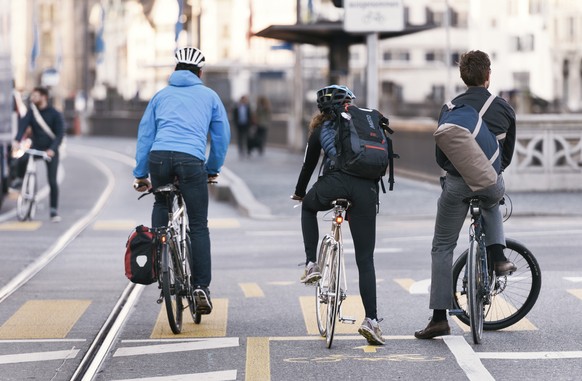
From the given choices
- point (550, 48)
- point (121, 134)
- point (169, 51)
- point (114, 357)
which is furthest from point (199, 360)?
point (169, 51)

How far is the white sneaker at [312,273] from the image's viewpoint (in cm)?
Result: 888

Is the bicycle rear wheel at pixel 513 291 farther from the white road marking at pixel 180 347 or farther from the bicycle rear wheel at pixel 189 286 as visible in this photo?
the bicycle rear wheel at pixel 189 286

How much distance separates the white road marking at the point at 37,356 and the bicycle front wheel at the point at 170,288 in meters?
0.68

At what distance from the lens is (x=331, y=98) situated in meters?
8.72

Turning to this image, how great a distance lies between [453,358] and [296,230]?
10.1 m

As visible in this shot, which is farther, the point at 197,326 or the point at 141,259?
the point at 197,326

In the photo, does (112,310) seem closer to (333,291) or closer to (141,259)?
(141,259)

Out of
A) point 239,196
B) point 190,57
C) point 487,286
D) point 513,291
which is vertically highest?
point 190,57

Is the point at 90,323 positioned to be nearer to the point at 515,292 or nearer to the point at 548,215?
the point at 515,292

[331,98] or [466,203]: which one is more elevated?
[331,98]

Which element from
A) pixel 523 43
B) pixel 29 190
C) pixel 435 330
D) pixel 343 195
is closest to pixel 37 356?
pixel 343 195

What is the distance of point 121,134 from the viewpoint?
71000 millimetres

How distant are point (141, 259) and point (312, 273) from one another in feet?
3.75

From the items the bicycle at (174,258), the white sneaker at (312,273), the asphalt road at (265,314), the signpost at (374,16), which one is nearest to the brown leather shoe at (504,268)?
the asphalt road at (265,314)
